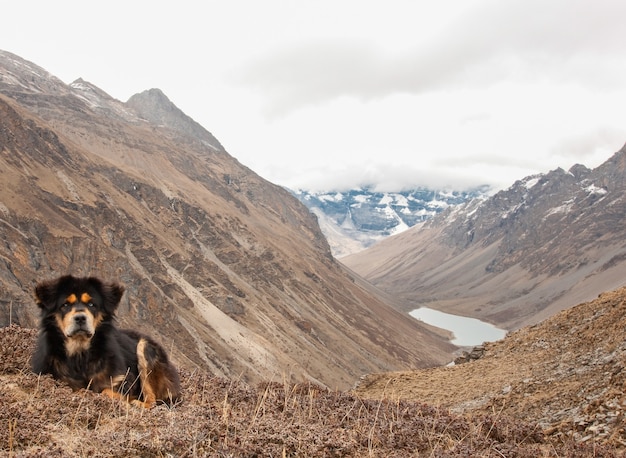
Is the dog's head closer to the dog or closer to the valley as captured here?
the dog

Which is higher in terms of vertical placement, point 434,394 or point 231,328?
point 434,394

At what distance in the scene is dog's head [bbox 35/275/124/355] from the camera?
22.5ft

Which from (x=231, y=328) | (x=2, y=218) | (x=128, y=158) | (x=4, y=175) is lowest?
(x=231, y=328)

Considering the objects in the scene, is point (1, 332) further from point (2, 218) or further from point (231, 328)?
point (231, 328)

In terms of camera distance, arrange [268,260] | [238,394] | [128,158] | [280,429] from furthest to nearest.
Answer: [128,158] → [268,260] → [238,394] → [280,429]

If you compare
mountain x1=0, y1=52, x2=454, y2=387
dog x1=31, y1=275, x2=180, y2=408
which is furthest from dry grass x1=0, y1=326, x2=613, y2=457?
mountain x1=0, y1=52, x2=454, y2=387

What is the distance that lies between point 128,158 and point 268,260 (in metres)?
61.4

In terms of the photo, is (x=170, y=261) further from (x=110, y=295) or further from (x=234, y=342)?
(x=110, y=295)

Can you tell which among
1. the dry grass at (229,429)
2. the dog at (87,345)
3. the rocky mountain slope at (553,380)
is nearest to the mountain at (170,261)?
the rocky mountain slope at (553,380)

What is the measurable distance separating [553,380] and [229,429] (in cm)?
1113

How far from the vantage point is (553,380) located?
13758 millimetres

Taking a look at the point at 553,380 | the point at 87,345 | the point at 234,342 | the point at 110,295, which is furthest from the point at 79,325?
the point at 234,342

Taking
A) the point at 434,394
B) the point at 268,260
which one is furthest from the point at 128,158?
the point at 434,394

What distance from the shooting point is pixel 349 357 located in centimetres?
10981
